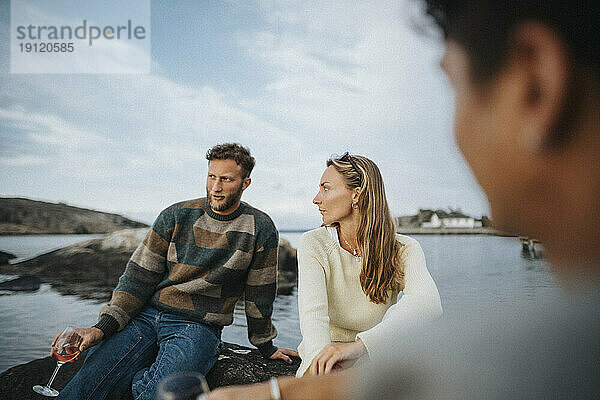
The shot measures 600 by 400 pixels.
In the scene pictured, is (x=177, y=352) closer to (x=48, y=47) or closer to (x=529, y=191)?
(x=529, y=191)

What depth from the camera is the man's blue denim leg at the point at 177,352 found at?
189 centimetres

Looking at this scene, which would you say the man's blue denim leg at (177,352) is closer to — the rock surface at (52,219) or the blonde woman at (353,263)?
the blonde woman at (353,263)

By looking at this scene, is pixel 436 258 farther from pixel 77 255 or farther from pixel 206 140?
pixel 77 255

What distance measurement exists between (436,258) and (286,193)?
0.86 meters

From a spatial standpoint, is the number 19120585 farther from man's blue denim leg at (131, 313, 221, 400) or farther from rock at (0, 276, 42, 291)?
man's blue denim leg at (131, 313, 221, 400)

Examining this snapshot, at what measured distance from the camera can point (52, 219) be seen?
3.33m

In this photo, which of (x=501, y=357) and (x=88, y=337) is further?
(x=88, y=337)

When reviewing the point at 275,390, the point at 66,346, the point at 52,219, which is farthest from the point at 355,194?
the point at 52,219

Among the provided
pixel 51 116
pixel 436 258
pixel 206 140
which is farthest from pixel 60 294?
pixel 436 258

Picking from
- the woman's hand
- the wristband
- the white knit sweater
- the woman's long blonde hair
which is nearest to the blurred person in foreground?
the wristband

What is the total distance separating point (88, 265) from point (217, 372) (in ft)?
5.24

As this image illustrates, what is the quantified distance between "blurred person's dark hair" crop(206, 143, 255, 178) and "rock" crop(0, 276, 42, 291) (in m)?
1.64

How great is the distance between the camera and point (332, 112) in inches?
113

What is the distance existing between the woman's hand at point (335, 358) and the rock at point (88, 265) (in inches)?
77.5
